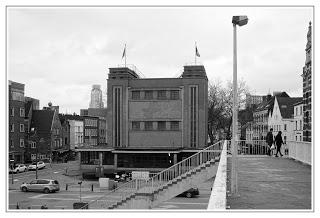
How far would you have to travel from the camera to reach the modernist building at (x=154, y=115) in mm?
53531

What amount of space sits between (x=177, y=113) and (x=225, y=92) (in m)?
12.8

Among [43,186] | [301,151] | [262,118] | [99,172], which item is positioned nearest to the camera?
[301,151]

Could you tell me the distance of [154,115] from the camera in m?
53.7

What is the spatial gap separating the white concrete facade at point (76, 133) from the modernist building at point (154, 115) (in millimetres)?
34800

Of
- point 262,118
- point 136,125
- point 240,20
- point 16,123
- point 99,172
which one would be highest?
point 240,20

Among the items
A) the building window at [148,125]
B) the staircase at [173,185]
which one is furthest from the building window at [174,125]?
the staircase at [173,185]

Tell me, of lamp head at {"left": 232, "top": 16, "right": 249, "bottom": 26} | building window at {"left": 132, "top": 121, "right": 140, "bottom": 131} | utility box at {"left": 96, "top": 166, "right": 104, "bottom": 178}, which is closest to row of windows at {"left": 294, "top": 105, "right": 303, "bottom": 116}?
building window at {"left": 132, "top": 121, "right": 140, "bottom": 131}

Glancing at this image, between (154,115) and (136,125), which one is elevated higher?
(154,115)

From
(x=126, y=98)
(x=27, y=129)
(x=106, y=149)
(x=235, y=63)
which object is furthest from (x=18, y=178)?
(x=235, y=63)

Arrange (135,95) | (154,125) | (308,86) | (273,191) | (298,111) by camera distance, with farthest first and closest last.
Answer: (298,111), (135,95), (154,125), (308,86), (273,191)

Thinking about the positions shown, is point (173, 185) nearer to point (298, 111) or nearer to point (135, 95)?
point (135, 95)

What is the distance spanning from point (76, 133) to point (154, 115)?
42.6m

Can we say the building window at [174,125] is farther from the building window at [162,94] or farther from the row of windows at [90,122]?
the row of windows at [90,122]

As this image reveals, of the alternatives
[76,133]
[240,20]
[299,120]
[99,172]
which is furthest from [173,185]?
[76,133]
